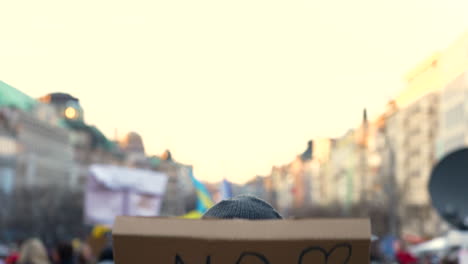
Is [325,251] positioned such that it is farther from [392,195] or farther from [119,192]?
[392,195]

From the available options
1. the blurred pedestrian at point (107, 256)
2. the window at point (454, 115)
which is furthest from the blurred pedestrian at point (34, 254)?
the window at point (454, 115)

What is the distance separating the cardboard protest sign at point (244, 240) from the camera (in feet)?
7.81

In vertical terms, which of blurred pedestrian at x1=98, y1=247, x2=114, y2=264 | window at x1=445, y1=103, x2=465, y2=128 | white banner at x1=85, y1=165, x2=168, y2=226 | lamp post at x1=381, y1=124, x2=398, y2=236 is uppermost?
window at x1=445, y1=103, x2=465, y2=128

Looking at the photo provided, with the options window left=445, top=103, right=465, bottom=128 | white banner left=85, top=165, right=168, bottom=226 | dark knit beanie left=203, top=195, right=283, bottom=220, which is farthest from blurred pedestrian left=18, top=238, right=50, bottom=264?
window left=445, top=103, right=465, bottom=128

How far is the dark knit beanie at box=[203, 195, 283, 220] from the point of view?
290 centimetres

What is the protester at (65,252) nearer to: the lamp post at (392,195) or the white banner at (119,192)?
the white banner at (119,192)

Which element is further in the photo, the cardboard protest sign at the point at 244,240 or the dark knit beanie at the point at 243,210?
the dark knit beanie at the point at 243,210

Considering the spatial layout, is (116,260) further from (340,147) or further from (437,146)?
(340,147)

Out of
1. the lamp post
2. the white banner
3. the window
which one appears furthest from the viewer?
the window

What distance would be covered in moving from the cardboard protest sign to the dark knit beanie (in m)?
0.43

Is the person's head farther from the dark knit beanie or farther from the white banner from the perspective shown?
the dark knit beanie

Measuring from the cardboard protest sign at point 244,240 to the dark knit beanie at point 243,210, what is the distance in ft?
1.40

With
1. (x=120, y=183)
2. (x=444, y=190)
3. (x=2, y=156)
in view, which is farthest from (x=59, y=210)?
(x=444, y=190)

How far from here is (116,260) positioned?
2.48 metres
